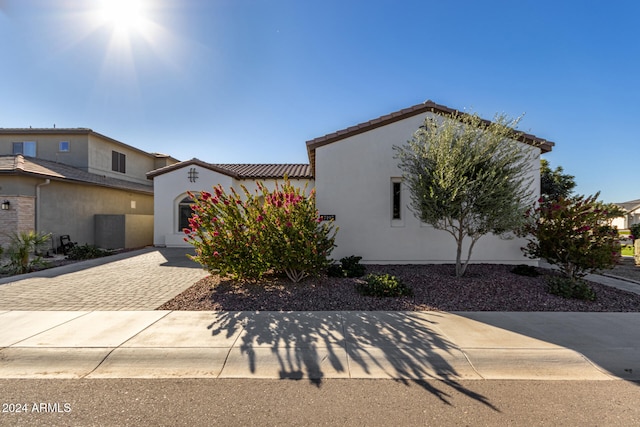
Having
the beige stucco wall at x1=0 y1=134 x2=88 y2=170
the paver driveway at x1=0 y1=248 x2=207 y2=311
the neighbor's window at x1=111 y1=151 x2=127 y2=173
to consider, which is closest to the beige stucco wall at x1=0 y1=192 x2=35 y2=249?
the paver driveway at x1=0 y1=248 x2=207 y2=311

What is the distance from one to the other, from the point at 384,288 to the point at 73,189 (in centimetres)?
1589

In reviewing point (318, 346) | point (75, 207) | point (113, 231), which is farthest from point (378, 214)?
point (75, 207)

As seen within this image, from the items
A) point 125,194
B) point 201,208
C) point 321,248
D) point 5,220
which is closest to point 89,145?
point 125,194

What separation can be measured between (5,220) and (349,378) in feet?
52.1

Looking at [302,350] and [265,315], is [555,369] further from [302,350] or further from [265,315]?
[265,315]

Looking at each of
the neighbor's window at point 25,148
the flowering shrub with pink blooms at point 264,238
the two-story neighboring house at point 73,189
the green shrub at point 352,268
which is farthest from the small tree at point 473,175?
the neighbor's window at point 25,148

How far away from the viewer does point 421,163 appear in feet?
23.2

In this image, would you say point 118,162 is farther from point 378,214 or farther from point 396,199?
point 396,199

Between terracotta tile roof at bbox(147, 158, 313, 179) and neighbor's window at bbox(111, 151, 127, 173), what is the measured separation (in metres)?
6.30

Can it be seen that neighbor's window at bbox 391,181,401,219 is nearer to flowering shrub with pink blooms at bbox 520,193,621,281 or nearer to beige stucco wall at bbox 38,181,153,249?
flowering shrub with pink blooms at bbox 520,193,621,281

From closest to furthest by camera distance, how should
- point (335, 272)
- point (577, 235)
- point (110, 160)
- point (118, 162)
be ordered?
point (577, 235) → point (335, 272) → point (110, 160) → point (118, 162)

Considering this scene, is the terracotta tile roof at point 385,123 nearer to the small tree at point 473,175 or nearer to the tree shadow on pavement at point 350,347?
the small tree at point 473,175

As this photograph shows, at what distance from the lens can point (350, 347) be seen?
12.7ft

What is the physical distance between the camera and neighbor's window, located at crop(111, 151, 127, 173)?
1866 cm
